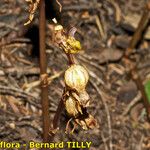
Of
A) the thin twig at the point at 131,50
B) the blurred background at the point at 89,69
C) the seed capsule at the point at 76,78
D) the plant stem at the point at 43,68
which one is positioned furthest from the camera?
the thin twig at the point at 131,50

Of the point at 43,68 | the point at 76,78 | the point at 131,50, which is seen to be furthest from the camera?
the point at 131,50

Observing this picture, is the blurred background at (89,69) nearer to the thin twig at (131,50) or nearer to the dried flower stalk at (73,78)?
the thin twig at (131,50)

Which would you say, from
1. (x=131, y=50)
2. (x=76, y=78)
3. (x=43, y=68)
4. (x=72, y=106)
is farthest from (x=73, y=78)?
(x=131, y=50)

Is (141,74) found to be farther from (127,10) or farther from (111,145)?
(111,145)

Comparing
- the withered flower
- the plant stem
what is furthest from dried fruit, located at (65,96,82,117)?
the withered flower

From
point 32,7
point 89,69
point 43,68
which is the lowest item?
point 43,68

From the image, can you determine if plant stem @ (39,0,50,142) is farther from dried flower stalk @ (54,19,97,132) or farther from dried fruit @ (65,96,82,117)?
dried fruit @ (65,96,82,117)

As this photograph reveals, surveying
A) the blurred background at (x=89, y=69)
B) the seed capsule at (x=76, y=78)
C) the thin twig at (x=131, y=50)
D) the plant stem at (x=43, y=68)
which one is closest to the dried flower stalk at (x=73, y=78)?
the seed capsule at (x=76, y=78)

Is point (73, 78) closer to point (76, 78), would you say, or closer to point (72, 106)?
point (76, 78)

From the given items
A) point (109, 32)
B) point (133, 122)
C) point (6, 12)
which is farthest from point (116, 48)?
point (6, 12)
